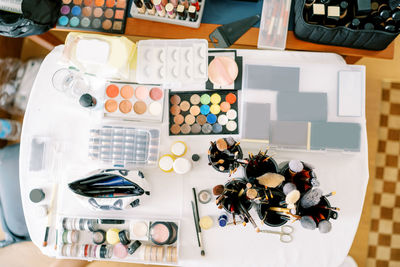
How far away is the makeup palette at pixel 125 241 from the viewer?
116 centimetres

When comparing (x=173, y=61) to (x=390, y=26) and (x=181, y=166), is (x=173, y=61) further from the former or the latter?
(x=390, y=26)

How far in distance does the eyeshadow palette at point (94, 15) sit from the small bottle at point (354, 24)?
95 centimetres

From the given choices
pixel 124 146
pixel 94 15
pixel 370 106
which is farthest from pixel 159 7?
pixel 370 106

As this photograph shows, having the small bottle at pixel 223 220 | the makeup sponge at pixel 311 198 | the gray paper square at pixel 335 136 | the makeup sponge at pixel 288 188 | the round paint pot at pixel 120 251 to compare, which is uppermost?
the gray paper square at pixel 335 136

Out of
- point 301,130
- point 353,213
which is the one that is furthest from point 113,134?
point 353,213

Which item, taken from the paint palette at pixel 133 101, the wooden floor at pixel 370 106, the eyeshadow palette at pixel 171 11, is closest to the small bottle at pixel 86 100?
the paint palette at pixel 133 101

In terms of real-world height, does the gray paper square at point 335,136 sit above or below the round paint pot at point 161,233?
above

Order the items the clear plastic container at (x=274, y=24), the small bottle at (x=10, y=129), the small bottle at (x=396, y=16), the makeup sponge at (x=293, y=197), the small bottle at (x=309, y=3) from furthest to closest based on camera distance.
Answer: the small bottle at (x=10, y=129) < the clear plastic container at (x=274, y=24) < the small bottle at (x=309, y=3) < the small bottle at (x=396, y=16) < the makeup sponge at (x=293, y=197)

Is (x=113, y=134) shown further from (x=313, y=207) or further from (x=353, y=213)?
(x=353, y=213)

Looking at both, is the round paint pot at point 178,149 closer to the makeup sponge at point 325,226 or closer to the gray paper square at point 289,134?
the gray paper square at point 289,134

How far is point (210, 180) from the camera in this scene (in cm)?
120

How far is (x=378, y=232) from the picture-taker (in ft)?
6.04

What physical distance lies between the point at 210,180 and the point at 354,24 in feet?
Result: 2.75

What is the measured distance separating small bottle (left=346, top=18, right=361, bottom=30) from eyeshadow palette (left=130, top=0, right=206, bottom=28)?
0.61m
